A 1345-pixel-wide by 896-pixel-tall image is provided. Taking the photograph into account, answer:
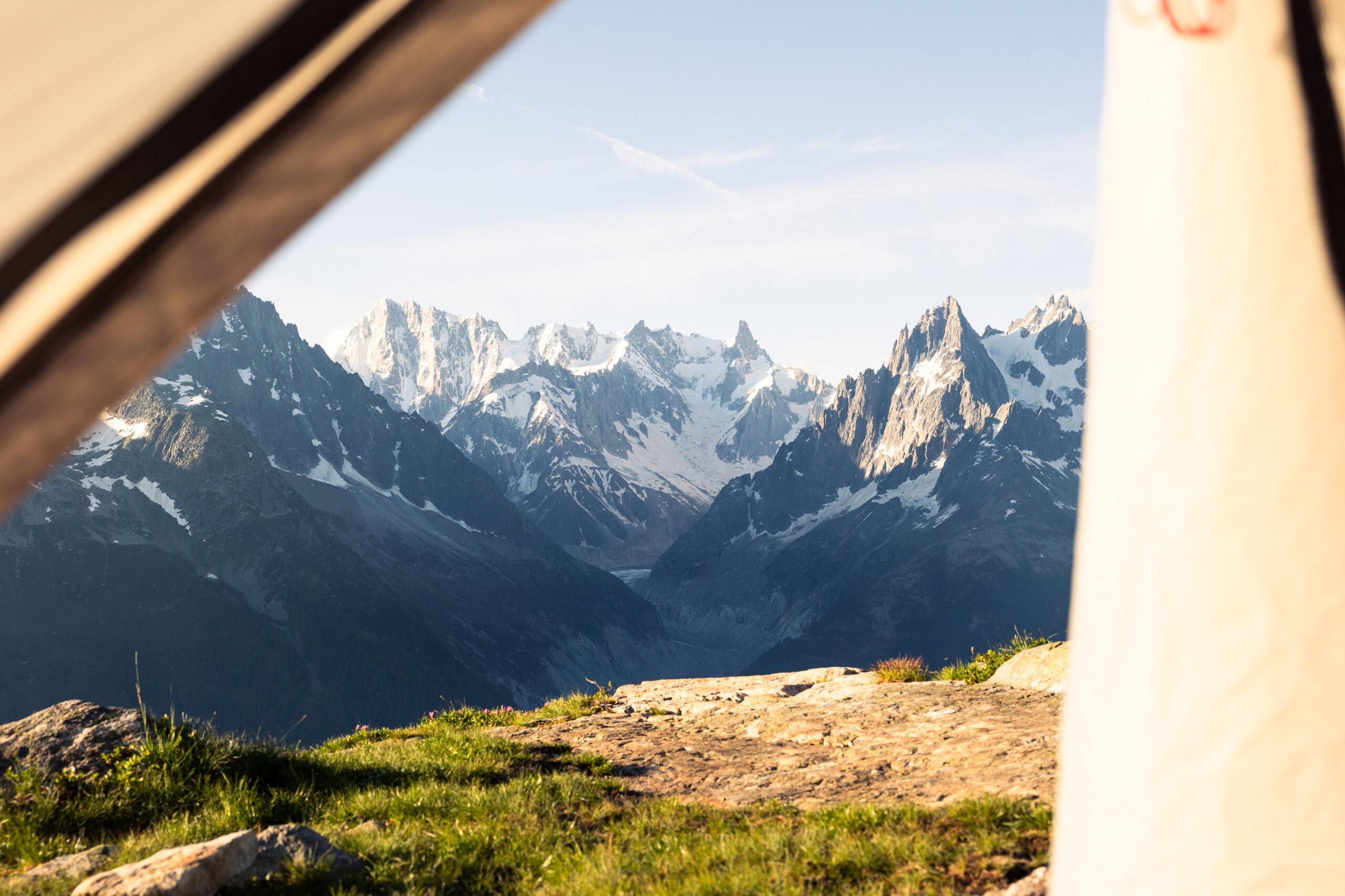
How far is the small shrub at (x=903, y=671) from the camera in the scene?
14539 millimetres

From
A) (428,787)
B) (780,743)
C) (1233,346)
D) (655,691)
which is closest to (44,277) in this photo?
(1233,346)

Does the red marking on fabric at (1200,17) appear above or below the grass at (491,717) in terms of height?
above

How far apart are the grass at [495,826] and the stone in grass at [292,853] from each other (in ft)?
0.36

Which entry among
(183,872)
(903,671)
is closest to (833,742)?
(903,671)

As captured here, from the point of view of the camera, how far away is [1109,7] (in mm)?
2191

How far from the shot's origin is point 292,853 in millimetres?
5305

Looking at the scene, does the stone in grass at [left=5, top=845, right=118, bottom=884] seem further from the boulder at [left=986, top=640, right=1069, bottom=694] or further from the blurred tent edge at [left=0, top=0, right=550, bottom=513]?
the boulder at [left=986, top=640, right=1069, bottom=694]

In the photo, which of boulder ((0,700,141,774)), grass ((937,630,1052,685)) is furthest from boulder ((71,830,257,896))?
grass ((937,630,1052,685))

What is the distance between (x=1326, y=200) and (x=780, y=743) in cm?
991

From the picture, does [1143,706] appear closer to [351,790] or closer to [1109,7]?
[1109,7]

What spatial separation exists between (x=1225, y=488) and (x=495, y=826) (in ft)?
19.2

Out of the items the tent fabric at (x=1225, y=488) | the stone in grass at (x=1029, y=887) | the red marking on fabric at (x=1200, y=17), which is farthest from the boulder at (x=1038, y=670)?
the red marking on fabric at (x=1200, y=17)

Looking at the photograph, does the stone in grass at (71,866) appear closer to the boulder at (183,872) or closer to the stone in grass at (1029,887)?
the boulder at (183,872)

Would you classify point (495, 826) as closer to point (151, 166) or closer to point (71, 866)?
point (71, 866)
